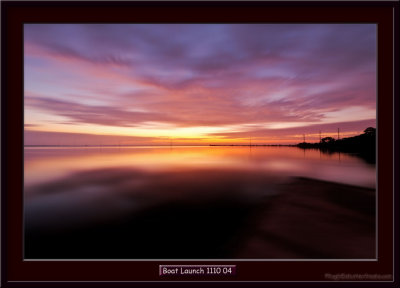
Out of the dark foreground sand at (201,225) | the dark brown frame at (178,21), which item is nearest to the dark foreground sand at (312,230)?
the dark foreground sand at (201,225)

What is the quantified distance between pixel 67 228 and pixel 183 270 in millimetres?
2787

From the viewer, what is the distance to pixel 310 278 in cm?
241

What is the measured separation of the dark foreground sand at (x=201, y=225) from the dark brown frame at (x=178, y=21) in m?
0.25

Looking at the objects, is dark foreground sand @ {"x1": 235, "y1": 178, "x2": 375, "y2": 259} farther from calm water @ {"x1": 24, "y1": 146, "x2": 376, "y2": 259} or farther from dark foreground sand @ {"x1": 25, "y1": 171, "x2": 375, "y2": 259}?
calm water @ {"x1": 24, "y1": 146, "x2": 376, "y2": 259}

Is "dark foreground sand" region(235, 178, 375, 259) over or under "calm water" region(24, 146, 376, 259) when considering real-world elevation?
over

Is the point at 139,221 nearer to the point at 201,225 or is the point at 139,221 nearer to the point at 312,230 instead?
the point at 201,225

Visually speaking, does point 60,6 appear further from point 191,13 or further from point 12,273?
point 12,273
